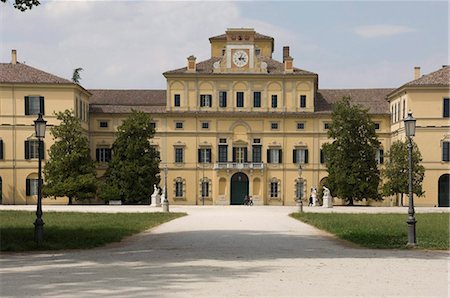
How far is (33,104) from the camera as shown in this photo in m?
59.5

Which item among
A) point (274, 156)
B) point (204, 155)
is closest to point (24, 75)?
point (204, 155)

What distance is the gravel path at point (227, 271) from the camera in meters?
10.0

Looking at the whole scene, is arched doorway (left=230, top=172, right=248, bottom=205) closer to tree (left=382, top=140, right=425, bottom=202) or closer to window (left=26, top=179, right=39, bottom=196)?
tree (left=382, top=140, right=425, bottom=202)

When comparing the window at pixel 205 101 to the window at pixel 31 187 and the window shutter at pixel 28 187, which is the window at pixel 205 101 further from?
the window shutter at pixel 28 187

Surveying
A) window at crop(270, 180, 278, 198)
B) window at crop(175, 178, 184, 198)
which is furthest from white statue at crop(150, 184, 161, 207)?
window at crop(270, 180, 278, 198)

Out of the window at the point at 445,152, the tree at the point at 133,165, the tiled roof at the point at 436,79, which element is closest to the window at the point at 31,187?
the tree at the point at 133,165

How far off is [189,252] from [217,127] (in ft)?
161

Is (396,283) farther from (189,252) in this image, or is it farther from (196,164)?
(196,164)

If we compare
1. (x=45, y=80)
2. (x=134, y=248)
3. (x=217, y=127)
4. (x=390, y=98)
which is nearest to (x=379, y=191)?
(x=390, y=98)

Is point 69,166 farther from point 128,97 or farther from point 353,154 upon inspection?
point 353,154

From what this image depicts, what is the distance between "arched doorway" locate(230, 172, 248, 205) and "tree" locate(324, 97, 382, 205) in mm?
10308

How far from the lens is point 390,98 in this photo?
6469 cm

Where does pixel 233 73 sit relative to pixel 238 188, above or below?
above

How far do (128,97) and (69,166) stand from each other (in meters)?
15.5
